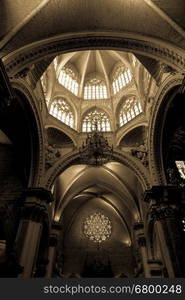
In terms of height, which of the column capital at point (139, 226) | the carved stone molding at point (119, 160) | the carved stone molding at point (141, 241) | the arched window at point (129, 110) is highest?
the arched window at point (129, 110)

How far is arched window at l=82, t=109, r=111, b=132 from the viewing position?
17594 mm

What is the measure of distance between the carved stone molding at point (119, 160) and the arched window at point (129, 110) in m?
3.11

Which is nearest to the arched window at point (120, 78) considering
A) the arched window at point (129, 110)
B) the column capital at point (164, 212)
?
the arched window at point (129, 110)

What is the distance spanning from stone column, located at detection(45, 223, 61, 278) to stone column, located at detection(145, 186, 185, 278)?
8016mm

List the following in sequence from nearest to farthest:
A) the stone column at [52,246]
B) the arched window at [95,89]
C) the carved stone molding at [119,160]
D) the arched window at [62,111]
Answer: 1. the carved stone molding at [119,160]
2. the stone column at [52,246]
3. the arched window at [62,111]
4. the arched window at [95,89]

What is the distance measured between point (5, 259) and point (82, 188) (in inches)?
478

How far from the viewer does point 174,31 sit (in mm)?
8273

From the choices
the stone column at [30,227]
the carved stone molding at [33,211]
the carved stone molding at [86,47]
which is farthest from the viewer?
the carved stone molding at [33,211]

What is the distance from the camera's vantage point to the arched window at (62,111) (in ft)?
55.3

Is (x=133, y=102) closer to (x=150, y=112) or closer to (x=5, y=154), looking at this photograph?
(x=150, y=112)

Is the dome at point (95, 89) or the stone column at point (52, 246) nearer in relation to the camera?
the stone column at point (52, 246)

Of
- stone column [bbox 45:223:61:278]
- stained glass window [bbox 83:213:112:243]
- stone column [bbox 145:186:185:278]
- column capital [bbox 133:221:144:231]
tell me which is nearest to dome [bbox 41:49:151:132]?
stone column [bbox 145:186:185:278]

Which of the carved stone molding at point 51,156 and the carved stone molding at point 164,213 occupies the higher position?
the carved stone molding at point 51,156

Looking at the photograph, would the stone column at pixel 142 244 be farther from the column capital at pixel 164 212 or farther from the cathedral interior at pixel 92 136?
the column capital at pixel 164 212
